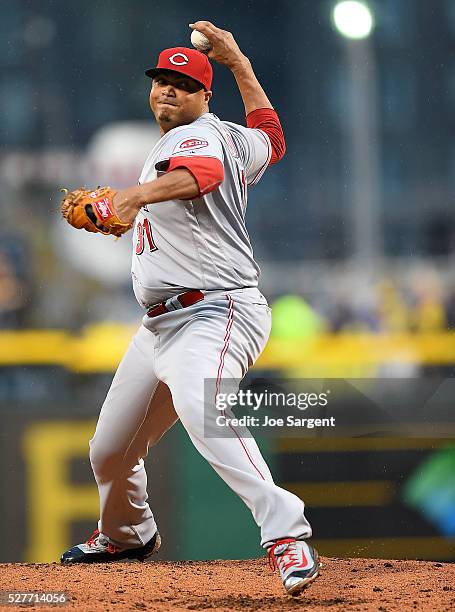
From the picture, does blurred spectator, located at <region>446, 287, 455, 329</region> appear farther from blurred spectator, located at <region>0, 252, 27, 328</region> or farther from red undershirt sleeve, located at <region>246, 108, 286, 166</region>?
red undershirt sleeve, located at <region>246, 108, 286, 166</region>

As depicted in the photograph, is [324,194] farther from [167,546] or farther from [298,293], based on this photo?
[167,546]

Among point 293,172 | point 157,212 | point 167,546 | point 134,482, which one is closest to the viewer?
point 157,212

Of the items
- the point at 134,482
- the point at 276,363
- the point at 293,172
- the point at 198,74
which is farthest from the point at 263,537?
the point at 293,172

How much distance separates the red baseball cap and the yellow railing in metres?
1.68

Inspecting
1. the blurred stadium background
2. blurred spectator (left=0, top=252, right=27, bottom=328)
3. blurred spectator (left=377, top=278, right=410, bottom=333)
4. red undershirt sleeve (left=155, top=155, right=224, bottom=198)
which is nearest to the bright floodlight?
the blurred stadium background

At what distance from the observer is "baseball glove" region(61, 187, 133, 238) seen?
2.44 meters

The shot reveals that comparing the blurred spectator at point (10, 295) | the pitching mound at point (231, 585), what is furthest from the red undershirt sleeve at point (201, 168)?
the blurred spectator at point (10, 295)

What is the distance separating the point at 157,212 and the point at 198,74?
39 cm

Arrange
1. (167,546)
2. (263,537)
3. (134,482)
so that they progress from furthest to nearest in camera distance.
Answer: (167,546) < (134,482) < (263,537)

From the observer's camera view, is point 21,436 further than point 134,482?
Yes

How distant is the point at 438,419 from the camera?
3660mm

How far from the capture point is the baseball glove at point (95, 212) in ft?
8.02

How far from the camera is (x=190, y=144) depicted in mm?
2588

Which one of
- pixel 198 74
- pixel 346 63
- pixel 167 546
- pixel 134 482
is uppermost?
pixel 346 63
